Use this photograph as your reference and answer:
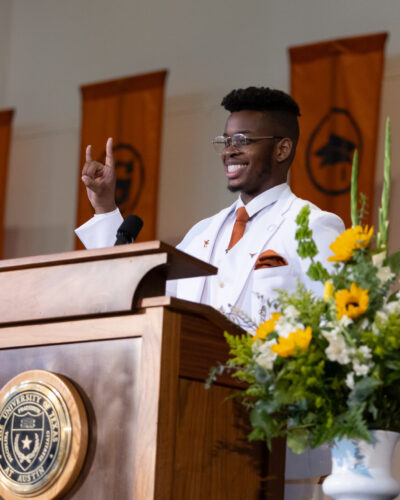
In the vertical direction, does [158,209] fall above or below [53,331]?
above

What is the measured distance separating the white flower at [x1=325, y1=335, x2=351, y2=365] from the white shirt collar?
4.44 ft

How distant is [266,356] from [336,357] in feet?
0.41

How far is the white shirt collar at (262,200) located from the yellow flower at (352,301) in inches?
51.3

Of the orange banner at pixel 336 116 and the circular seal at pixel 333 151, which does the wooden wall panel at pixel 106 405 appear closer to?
the orange banner at pixel 336 116

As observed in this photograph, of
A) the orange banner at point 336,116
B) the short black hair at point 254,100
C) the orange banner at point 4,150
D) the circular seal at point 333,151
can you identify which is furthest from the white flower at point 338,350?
the orange banner at point 4,150

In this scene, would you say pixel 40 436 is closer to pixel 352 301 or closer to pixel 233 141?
pixel 352 301

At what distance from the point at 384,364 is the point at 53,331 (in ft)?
2.03

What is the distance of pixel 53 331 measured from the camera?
71.1 inches

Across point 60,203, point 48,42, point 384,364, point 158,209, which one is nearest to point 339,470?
point 384,364

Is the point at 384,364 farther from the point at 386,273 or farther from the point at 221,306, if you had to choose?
the point at 221,306

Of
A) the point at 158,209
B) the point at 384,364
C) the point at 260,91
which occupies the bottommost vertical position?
the point at 384,364

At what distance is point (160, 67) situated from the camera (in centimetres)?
721

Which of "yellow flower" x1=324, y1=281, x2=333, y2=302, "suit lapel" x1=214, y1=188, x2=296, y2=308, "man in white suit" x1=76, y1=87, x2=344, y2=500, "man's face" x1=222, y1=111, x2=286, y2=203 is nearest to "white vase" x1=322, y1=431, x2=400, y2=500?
"yellow flower" x1=324, y1=281, x2=333, y2=302

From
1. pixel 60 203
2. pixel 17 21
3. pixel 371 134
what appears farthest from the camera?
pixel 17 21
